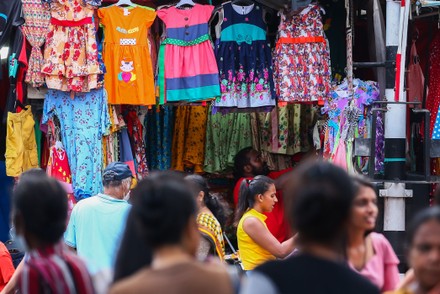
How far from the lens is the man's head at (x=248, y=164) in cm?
1081

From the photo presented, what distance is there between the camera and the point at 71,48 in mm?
9055

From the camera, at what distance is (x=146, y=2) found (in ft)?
31.2

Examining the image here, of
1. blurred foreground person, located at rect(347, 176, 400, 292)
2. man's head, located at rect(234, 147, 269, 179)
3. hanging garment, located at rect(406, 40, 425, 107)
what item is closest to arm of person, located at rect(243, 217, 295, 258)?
blurred foreground person, located at rect(347, 176, 400, 292)

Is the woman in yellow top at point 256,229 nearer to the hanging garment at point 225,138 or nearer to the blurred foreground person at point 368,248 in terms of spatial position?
the blurred foreground person at point 368,248

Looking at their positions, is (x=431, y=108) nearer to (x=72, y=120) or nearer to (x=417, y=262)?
(x=72, y=120)

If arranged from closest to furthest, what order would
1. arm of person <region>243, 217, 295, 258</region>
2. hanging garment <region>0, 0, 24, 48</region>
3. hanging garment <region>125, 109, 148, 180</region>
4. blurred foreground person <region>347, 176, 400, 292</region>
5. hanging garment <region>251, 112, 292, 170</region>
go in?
blurred foreground person <region>347, 176, 400, 292</region> < arm of person <region>243, 217, 295, 258</region> < hanging garment <region>0, 0, 24, 48</region> < hanging garment <region>125, 109, 148, 180</region> < hanging garment <region>251, 112, 292, 170</region>

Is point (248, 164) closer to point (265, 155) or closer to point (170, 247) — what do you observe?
point (265, 155)

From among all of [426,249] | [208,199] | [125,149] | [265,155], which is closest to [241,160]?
[265,155]

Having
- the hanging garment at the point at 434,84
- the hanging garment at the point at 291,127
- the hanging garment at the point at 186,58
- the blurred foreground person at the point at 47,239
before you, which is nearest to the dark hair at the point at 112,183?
the hanging garment at the point at 186,58

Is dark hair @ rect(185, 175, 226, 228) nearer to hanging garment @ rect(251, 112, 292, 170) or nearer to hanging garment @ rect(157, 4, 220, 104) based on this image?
hanging garment @ rect(157, 4, 220, 104)

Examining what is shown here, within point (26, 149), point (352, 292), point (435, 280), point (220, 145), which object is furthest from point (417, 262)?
point (220, 145)

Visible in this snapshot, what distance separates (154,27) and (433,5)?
2825 mm

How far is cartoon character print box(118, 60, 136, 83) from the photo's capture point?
9.23 m

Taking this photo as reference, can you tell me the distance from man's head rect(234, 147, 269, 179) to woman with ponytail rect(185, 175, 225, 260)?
3440 mm
